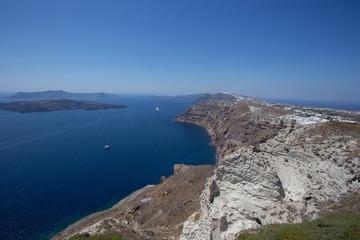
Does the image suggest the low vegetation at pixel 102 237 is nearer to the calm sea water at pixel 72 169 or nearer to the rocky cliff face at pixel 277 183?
the rocky cliff face at pixel 277 183

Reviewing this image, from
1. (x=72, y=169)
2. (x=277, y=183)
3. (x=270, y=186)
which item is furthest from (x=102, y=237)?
(x=72, y=169)

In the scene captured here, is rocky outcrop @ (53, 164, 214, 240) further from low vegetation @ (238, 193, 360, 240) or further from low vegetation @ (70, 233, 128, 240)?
low vegetation @ (238, 193, 360, 240)

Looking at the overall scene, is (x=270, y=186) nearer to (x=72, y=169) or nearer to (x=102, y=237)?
(x=102, y=237)

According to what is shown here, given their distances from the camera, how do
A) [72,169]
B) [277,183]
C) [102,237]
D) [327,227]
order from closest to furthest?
1. [327,227]
2. [277,183]
3. [102,237]
4. [72,169]

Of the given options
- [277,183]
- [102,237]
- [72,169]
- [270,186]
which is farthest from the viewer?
[72,169]

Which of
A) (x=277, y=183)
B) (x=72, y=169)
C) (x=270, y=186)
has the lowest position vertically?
(x=72, y=169)

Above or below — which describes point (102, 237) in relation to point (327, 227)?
below

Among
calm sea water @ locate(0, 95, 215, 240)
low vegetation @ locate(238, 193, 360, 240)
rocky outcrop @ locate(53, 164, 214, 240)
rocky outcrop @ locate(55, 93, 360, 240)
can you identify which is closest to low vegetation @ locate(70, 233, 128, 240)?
rocky outcrop @ locate(53, 164, 214, 240)

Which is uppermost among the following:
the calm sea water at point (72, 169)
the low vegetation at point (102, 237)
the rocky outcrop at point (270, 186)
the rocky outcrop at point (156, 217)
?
the rocky outcrop at point (270, 186)

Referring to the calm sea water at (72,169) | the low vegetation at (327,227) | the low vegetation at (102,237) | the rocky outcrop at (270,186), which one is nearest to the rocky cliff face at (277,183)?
the rocky outcrop at (270,186)
